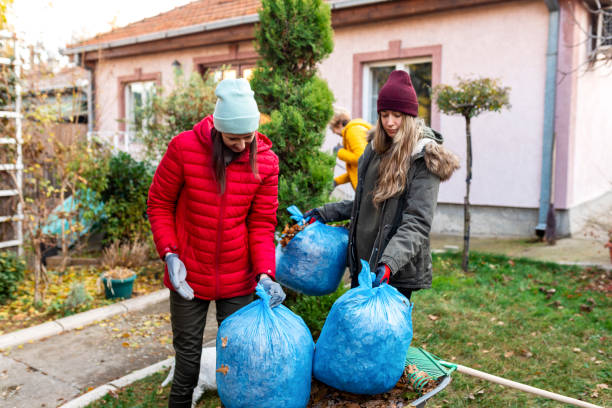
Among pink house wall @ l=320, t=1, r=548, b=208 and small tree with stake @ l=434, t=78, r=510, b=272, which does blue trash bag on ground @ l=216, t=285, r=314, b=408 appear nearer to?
small tree with stake @ l=434, t=78, r=510, b=272

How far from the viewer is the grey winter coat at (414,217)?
219 cm

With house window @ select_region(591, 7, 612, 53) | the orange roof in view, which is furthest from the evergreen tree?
the orange roof

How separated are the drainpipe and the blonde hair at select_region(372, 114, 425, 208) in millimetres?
5912

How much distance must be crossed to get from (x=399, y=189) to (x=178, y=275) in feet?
3.59

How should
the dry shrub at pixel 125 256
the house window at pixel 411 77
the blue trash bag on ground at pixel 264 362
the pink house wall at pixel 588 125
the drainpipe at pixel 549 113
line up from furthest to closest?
the house window at pixel 411 77, the pink house wall at pixel 588 125, the drainpipe at pixel 549 113, the dry shrub at pixel 125 256, the blue trash bag on ground at pixel 264 362

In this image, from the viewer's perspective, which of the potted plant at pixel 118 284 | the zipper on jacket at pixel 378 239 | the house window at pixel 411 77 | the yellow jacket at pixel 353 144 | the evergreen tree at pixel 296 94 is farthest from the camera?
the house window at pixel 411 77

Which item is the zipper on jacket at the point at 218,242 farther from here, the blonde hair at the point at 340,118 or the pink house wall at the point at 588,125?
the pink house wall at the point at 588,125

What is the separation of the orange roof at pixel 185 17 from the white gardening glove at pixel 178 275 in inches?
364

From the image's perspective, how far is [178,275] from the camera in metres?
2.27

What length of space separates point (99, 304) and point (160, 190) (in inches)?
130

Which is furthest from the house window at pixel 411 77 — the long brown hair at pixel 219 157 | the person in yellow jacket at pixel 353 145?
the long brown hair at pixel 219 157

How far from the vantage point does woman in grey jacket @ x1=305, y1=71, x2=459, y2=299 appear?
227cm

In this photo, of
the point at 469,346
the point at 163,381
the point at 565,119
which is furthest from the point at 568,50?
the point at 163,381

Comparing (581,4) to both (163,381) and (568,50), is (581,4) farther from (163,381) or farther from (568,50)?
(163,381)
